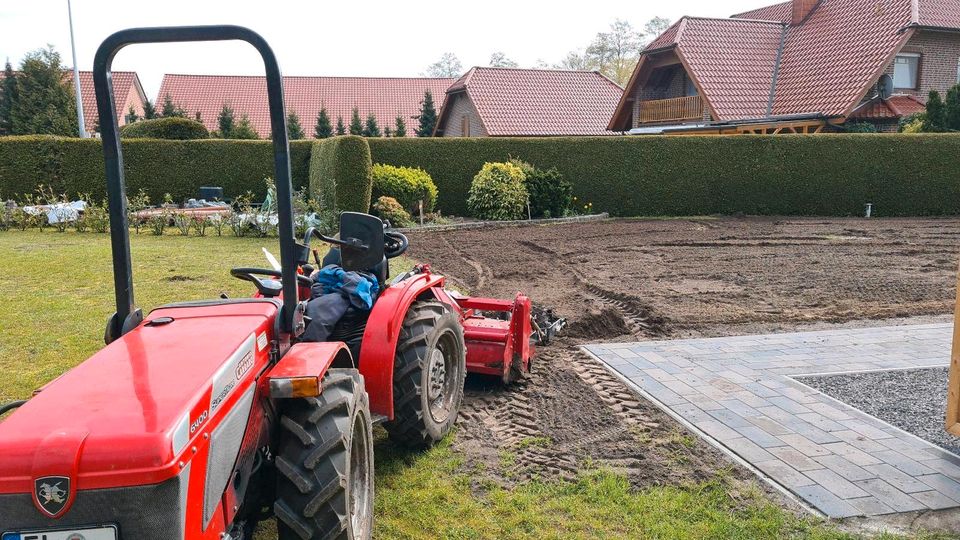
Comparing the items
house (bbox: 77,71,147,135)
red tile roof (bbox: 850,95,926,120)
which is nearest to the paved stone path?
red tile roof (bbox: 850,95,926,120)

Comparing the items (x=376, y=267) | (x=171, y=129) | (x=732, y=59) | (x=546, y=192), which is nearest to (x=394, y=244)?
(x=376, y=267)

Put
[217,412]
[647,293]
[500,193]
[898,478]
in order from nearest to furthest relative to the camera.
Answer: [217,412]
[898,478]
[647,293]
[500,193]

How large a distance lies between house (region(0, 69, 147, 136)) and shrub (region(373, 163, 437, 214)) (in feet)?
70.2

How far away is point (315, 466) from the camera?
2.82 metres

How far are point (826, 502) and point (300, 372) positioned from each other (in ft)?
9.26

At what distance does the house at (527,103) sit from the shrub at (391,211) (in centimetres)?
1488

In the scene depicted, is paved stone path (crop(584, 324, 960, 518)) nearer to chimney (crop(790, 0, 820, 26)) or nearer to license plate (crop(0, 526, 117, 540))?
license plate (crop(0, 526, 117, 540))

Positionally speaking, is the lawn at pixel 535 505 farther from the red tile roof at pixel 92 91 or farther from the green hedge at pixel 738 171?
the red tile roof at pixel 92 91

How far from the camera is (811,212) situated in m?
19.8

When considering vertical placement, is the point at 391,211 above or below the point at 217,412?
above

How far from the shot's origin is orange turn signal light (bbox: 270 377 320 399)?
9.27ft

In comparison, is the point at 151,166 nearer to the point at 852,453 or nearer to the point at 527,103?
the point at 852,453

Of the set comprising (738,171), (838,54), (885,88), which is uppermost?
(838,54)

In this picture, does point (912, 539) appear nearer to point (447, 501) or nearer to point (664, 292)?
point (447, 501)
